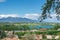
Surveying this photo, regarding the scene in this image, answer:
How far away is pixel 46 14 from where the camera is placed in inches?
918

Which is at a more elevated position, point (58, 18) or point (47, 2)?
point (47, 2)

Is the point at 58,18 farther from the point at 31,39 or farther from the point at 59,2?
the point at 31,39

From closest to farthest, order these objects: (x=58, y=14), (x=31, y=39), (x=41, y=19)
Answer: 1. (x=41, y=19)
2. (x=58, y=14)
3. (x=31, y=39)

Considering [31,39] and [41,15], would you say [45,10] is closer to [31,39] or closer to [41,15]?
[41,15]

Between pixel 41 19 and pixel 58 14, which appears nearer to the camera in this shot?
pixel 41 19

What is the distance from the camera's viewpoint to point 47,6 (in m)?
23.2

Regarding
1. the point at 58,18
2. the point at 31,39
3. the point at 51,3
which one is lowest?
the point at 31,39

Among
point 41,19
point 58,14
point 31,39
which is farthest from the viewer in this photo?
point 31,39

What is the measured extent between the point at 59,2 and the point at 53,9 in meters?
0.82

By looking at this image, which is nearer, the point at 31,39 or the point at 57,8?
the point at 57,8

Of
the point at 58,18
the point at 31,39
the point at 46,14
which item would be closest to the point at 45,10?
the point at 46,14

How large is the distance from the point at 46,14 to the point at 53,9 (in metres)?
0.79

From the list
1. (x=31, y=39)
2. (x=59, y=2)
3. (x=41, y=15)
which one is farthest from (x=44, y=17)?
Answer: (x=31, y=39)

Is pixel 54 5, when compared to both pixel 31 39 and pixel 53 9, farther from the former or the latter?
pixel 31 39
